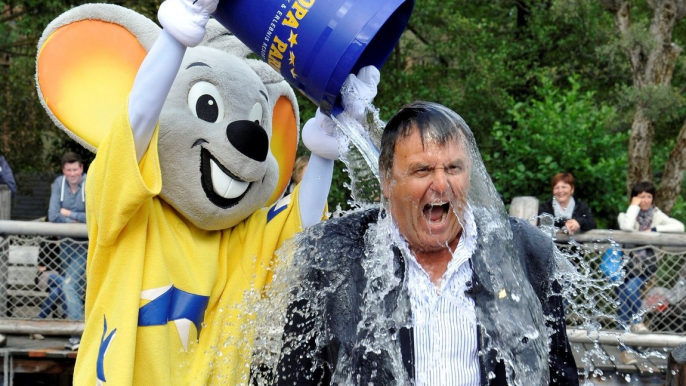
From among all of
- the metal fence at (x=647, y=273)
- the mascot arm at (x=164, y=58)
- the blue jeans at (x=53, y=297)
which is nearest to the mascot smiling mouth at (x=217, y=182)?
the mascot arm at (x=164, y=58)

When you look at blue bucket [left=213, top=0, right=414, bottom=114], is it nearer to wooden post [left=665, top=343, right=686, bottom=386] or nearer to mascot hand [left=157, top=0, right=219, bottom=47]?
mascot hand [left=157, top=0, right=219, bottom=47]

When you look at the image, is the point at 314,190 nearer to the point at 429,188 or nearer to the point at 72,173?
the point at 429,188

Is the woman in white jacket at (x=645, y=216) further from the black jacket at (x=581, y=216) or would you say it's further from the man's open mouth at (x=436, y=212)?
the man's open mouth at (x=436, y=212)

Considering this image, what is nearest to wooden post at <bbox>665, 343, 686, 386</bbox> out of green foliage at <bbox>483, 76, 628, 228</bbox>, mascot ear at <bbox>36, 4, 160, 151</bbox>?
mascot ear at <bbox>36, 4, 160, 151</bbox>

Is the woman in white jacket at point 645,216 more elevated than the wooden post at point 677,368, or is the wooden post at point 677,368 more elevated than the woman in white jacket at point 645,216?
the woman in white jacket at point 645,216

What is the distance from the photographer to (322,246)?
2131mm

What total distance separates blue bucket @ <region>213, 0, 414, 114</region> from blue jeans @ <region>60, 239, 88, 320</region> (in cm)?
301

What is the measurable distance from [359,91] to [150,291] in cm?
95

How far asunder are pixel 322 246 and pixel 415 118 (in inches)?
16.4

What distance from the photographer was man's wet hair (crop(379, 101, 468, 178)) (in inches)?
78.6

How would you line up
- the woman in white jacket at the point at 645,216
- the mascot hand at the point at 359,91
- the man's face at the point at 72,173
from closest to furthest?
the mascot hand at the point at 359,91 → the man's face at the point at 72,173 → the woman in white jacket at the point at 645,216

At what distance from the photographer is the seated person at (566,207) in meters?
5.68

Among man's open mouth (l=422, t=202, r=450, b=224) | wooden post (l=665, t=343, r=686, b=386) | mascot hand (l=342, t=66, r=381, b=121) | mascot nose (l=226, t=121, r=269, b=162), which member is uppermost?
mascot hand (l=342, t=66, r=381, b=121)

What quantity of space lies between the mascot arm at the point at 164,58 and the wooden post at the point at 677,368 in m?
1.87
